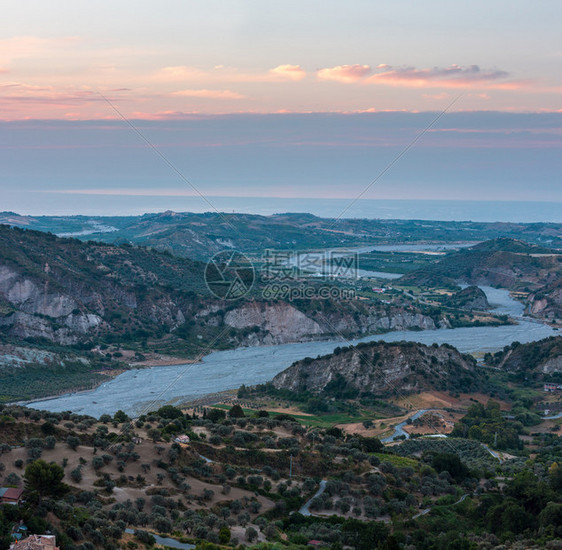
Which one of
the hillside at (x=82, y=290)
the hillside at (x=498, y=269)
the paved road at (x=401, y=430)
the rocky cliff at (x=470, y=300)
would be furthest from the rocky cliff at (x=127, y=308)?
the hillside at (x=498, y=269)

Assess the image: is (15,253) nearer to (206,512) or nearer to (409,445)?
(409,445)

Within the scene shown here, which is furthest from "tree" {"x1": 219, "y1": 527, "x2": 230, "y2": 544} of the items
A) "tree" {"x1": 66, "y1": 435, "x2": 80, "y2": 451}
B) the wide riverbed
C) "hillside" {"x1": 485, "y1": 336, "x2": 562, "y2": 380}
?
"hillside" {"x1": 485, "y1": 336, "x2": 562, "y2": 380}

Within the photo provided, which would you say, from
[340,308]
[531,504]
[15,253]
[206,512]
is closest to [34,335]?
[15,253]

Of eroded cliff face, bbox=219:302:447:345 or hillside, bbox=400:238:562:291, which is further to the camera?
hillside, bbox=400:238:562:291

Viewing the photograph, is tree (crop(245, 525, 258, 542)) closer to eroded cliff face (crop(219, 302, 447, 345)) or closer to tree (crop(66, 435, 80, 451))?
tree (crop(66, 435, 80, 451))

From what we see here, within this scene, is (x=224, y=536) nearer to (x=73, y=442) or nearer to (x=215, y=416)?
(x=73, y=442)

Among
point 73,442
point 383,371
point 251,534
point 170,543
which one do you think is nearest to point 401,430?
point 383,371
